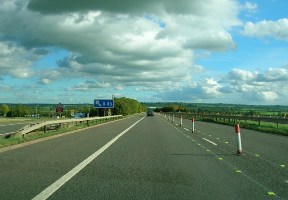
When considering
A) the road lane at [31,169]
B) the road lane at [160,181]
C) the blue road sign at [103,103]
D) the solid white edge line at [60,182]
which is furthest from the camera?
the blue road sign at [103,103]

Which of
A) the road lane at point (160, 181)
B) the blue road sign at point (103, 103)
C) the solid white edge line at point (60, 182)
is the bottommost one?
the road lane at point (160, 181)

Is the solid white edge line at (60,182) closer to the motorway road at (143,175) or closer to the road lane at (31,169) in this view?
the motorway road at (143,175)

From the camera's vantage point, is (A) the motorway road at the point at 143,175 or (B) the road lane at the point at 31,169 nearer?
(A) the motorway road at the point at 143,175

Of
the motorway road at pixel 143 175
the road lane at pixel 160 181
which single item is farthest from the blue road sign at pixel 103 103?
the road lane at pixel 160 181

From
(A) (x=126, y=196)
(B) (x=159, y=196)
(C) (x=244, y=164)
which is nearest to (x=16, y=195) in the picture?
(A) (x=126, y=196)

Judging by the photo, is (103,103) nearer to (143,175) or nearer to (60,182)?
(143,175)

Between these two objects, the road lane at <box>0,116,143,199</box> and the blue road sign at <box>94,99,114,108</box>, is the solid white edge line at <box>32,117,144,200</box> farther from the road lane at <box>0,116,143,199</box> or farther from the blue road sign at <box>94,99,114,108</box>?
the blue road sign at <box>94,99,114,108</box>

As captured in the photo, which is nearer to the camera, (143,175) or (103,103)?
(143,175)

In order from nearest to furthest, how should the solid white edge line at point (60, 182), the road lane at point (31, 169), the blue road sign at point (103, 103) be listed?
the solid white edge line at point (60, 182)
the road lane at point (31, 169)
the blue road sign at point (103, 103)

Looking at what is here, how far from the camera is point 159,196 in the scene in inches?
294

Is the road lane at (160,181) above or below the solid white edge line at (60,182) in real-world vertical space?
below

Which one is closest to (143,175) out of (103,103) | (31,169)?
(31,169)

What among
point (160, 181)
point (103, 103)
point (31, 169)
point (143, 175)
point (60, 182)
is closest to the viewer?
point (60, 182)

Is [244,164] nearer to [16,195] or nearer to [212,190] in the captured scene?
[212,190]
